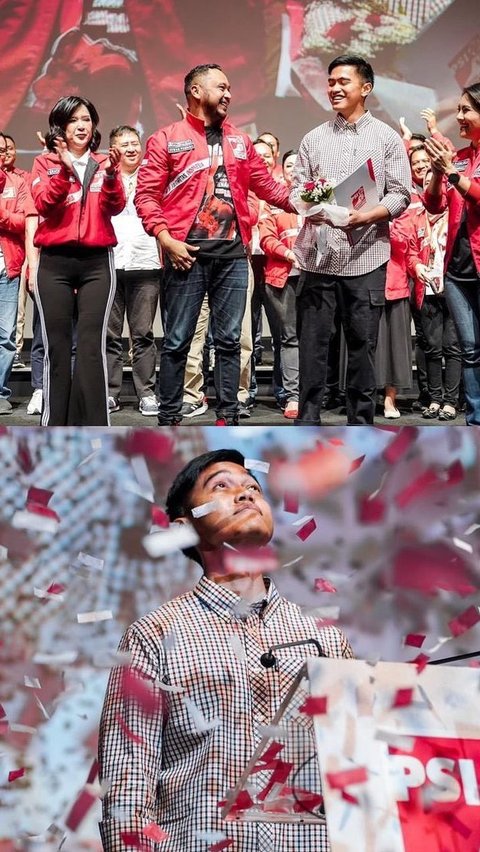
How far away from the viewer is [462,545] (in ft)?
6.13

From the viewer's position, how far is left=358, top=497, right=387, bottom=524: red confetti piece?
6.14 ft

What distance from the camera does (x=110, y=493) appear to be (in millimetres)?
1892

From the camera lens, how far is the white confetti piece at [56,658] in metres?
1.83

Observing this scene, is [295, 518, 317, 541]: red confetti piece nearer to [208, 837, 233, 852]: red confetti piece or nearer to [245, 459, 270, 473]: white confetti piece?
[245, 459, 270, 473]: white confetti piece

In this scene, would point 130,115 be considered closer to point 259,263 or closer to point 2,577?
point 259,263

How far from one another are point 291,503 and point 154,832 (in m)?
0.58

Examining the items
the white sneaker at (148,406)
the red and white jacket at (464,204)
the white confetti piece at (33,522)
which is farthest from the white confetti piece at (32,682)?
the white sneaker at (148,406)

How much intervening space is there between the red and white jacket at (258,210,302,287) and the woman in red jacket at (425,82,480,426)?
1.34 metres

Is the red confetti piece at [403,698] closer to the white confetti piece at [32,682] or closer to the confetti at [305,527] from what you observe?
the confetti at [305,527]

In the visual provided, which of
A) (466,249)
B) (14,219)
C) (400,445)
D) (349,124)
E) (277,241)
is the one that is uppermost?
(14,219)

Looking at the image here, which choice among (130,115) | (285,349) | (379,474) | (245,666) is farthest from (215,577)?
(130,115)

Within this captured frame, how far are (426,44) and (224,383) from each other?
179 inches

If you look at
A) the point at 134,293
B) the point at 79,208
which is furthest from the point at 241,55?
the point at 79,208

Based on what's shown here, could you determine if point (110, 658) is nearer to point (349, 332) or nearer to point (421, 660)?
point (421, 660)
